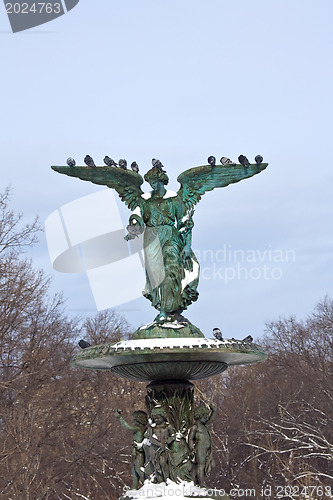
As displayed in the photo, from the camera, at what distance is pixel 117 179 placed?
37.6ft

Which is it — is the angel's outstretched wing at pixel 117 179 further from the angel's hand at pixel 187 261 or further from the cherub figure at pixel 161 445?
the cherub figure at pixel 161 445

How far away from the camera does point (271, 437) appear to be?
3481 centimetres

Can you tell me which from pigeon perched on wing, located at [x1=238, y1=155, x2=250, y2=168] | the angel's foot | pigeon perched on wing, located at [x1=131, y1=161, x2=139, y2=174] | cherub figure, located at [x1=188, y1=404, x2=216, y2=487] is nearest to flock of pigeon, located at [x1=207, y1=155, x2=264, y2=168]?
pigeon perched on wing, located at [x1=238, y1=155, x2=250, y2=168]

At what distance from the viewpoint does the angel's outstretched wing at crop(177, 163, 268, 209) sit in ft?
37.8

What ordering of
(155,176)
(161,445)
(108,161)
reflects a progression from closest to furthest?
1. (161,445)
2. (108,161)
3. (155,176)

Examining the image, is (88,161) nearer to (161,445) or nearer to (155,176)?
(155,176)

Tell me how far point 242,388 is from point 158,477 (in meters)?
30.6

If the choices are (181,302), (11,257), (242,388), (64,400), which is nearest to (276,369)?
(242,388)

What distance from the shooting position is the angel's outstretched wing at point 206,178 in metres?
11.5

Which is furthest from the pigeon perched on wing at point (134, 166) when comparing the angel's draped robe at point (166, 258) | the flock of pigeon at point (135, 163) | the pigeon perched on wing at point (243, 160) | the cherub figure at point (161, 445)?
the cherub figure at point (161, 445)

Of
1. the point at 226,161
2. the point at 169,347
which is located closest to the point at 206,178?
the point at 226,161

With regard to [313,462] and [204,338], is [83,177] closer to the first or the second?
[204,338]

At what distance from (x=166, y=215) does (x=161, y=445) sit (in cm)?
319

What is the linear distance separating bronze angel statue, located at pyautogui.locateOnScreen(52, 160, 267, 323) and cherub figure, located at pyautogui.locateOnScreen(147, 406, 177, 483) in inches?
54.7
